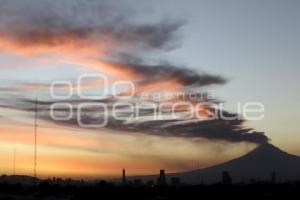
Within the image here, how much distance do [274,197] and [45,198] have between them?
2859 cm

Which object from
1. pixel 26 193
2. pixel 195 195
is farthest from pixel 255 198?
pixel 26 193

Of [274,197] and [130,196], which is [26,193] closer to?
[130,196]

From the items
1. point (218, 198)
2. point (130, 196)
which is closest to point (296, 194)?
point (218, 198)

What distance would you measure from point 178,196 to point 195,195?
1659mm

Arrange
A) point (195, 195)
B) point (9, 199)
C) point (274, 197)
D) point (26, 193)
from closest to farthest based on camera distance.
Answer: point (274, 197), point (195, 195), point (9, 199), point (26, 193)

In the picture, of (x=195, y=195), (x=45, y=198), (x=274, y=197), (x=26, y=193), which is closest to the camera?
(x=274, y=197)

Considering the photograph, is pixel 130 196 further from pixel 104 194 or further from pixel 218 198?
pixel 218 198

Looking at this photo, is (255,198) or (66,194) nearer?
(255,198)

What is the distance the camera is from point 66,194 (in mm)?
73375

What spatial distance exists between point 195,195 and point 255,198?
291 inches

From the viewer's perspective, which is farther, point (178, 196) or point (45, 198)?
point (45, 198)

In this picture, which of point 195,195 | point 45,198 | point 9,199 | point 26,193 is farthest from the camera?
point 26,193

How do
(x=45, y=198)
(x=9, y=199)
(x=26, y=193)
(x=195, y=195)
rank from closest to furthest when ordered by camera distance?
(x=195, y=195) < (x=9, y=199) < (x=45, y=198) < (x=26, y=193)

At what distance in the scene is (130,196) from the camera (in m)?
61.8
